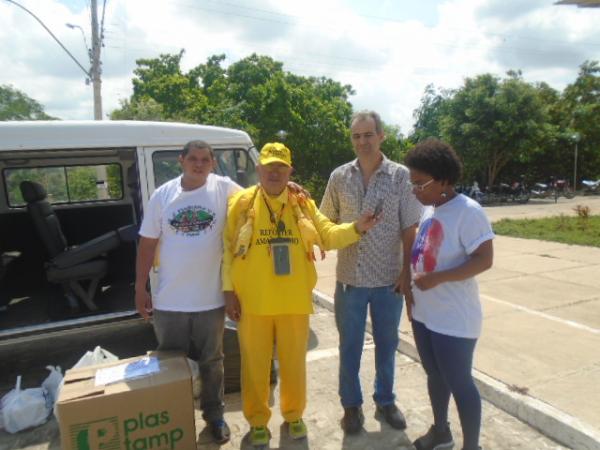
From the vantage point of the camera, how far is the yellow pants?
284 centimetres

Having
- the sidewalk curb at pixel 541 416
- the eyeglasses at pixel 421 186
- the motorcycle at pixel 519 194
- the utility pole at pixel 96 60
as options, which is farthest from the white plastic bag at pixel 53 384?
the motorcycle at pixel 519 194

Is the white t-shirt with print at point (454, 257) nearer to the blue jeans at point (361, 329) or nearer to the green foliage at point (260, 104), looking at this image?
the blue jeans at point (361, 329)

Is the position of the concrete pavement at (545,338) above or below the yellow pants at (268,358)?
below

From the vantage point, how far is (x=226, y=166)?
14.3 ft

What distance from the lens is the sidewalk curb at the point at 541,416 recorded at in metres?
2.89

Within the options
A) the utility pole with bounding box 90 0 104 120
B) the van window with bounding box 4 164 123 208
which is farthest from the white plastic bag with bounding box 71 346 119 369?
the utility pole with bounding box 90 0 104 120

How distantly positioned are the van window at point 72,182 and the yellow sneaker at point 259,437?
3963 millimetres

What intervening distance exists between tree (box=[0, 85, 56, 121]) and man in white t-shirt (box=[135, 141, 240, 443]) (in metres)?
35.4

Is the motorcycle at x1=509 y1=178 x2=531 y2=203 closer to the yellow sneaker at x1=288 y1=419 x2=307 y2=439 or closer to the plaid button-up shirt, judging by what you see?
the plaid button-up shirt

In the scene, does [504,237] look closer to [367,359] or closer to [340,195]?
[367,359]

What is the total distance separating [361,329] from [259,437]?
93cm

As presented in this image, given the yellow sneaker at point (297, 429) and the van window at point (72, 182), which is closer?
the yellow sneaker at point (297, 429)

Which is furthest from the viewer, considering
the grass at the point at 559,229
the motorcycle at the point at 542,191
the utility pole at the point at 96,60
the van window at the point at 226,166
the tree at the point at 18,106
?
the tree at the point at 18,106

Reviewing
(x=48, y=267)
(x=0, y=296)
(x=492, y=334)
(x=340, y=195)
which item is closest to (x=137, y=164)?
(x=48, y=267)
